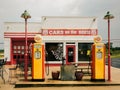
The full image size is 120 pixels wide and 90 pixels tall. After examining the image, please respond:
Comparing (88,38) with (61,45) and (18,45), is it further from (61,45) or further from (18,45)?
(18,45)

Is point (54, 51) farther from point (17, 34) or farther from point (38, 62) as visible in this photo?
point (38, 62)

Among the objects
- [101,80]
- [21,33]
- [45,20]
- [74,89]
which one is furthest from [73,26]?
[74,89]

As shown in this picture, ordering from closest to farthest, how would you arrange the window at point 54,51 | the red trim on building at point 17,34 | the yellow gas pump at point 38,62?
1. the yellow gas pump at point 38,62
2. the window at point 54,51
3. the red trim on building at point 17,34

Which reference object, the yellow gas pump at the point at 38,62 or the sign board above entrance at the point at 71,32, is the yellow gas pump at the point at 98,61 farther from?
the sign board above entrance at the point at 71,32

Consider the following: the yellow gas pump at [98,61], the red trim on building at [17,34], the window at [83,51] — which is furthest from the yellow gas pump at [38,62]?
the red trim on building at [17,34]

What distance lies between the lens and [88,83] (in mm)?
15773

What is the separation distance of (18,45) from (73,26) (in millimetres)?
6348

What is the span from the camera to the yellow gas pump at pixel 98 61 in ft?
54.3

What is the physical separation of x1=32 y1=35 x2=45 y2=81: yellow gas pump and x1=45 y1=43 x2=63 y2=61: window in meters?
16.2

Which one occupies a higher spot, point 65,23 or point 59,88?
point 65,23

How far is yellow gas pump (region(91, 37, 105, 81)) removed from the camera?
54.3ft

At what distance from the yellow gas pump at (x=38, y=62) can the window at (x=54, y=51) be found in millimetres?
16235

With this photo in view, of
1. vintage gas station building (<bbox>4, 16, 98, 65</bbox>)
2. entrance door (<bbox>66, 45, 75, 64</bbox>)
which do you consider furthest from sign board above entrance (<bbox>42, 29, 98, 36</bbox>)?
entrance door (<bbox>66, 45, 75, 64</bbox>)

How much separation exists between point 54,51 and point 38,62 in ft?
54.9
